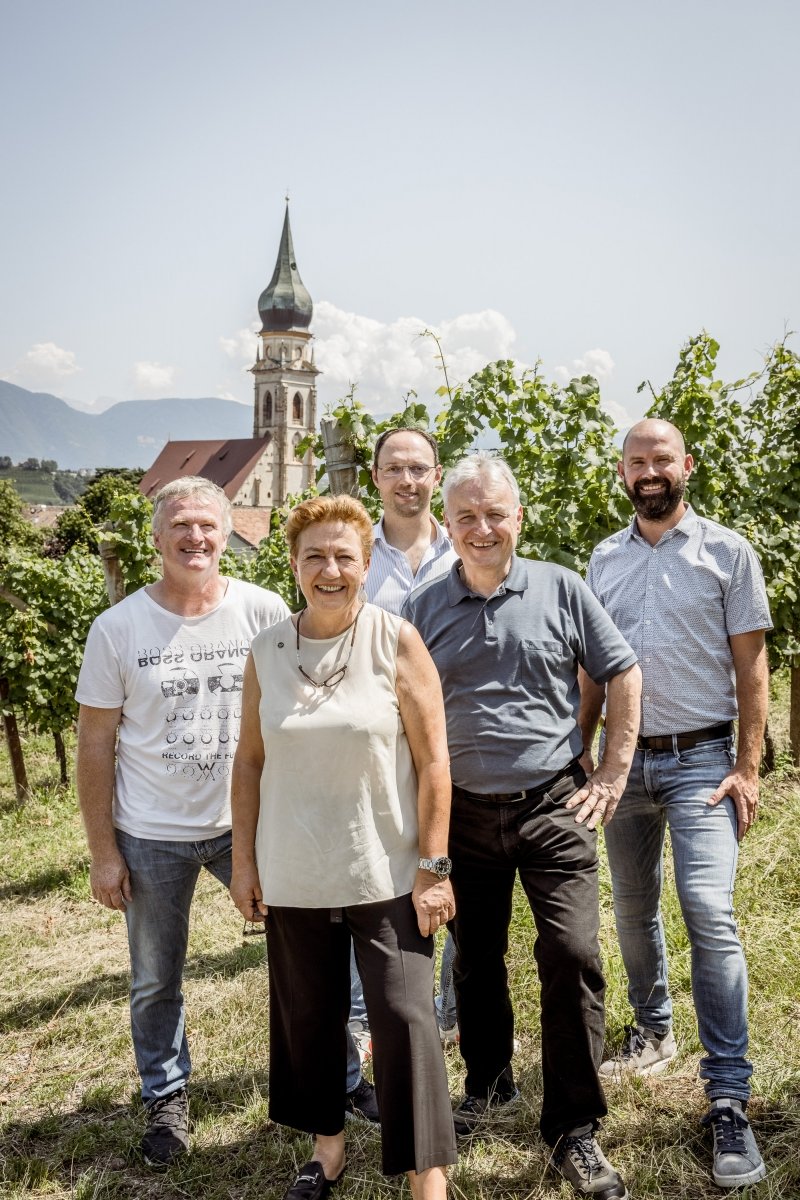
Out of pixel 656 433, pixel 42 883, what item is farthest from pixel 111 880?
pixel 42 883

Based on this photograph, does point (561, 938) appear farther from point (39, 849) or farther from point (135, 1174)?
point (39, 849)

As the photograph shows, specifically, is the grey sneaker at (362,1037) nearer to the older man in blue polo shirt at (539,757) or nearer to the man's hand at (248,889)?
the older man in blue polo shirt at (539,757)

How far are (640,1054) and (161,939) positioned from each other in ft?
5.11

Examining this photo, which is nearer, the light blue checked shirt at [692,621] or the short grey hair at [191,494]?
the light blue checked shirt at [692,621]

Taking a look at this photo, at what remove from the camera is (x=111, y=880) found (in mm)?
2979

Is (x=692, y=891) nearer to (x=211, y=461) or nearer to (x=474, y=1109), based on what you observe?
(x=474, y=1109)

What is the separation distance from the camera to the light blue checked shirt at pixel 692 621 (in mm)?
2916

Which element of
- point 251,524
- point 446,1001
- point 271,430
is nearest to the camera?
point 446,1001

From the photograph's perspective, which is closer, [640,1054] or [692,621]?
[692,621]

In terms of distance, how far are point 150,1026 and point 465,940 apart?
1.04 m

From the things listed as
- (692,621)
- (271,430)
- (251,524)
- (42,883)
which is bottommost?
(42,883)

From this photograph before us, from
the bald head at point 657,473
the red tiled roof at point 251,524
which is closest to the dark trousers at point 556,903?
the bald head at point 657,473

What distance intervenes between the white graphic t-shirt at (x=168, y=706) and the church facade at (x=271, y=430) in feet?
181

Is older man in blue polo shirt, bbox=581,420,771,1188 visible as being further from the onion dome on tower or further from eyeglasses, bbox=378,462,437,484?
the onion dome on tower
